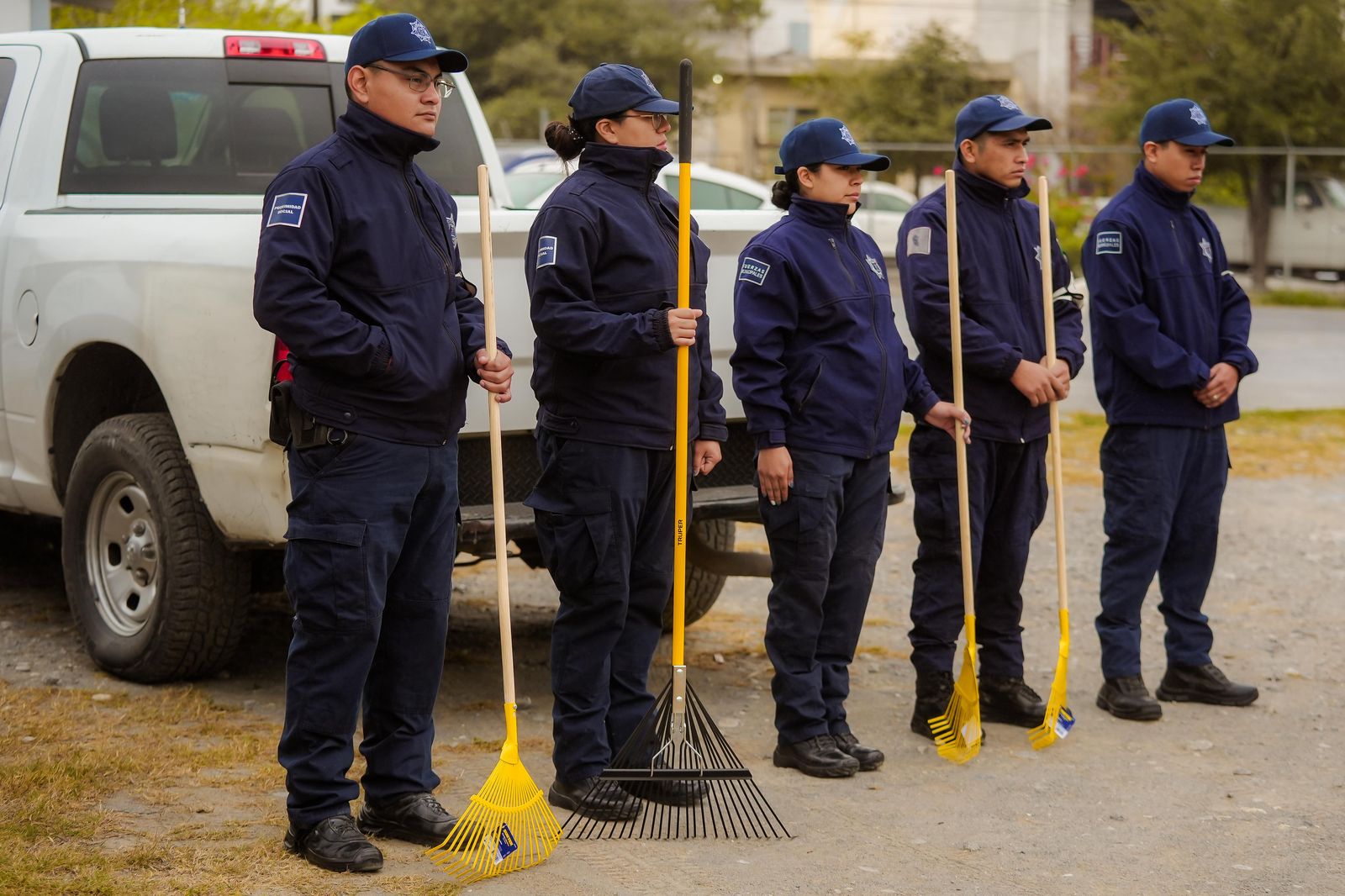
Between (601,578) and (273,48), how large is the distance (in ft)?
10.3

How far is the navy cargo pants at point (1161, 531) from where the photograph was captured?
591 centimetres

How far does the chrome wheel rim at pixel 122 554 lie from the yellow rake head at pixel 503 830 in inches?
74.1

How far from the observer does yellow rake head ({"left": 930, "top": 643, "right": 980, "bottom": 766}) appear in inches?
209

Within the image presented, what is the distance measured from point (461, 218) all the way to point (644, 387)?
0.95m

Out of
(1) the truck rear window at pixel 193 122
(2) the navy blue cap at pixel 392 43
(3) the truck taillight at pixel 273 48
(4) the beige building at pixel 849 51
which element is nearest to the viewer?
(2) the navy blue cap at pixel 392 43


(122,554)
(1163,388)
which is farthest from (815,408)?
(122,554)

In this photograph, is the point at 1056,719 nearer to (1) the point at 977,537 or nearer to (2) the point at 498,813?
(1) the point at 977,537

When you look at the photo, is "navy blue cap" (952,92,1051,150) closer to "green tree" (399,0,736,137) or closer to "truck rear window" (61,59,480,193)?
"truck rear window" (61,59,480,193)

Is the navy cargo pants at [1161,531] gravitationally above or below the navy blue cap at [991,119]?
below

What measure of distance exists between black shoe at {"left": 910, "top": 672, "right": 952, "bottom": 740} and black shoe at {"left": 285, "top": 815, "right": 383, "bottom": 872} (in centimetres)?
214

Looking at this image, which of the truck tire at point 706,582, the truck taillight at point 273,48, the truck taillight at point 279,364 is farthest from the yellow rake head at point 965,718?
the truck taillight at point 273,48

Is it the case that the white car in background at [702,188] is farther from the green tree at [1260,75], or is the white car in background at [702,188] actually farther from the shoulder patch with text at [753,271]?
the green tree at [1260,75]

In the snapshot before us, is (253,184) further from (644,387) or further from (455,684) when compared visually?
(644,387)

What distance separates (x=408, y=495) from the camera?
4133mm
